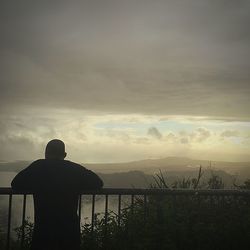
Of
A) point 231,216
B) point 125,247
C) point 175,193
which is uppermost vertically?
point 175,193

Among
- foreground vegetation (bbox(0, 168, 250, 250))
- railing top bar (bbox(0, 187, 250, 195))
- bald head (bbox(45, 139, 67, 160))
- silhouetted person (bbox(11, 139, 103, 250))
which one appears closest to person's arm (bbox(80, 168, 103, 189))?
silhouetted person (bbox(11, 139, 103, 250))

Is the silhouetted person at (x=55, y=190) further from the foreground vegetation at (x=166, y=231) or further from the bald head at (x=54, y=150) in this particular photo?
the foreground vegetation at (x=166, y=231)

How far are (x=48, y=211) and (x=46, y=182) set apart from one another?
1.16 ft

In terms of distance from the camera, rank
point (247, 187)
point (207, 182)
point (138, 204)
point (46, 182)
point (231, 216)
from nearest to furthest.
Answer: point (46, 182), point (231, 216), point (138, 204), point (247, 187), point (207, 182)

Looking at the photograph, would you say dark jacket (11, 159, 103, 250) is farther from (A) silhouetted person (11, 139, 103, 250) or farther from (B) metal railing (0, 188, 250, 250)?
(B) metal railing (0, 188, 250, 250)

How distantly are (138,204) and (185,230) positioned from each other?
2.94 metres

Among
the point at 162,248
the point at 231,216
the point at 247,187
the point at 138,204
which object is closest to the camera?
the point at 162,248

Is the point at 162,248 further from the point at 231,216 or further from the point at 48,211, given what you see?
the point at 48,211

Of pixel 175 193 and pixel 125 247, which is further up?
pixel 175 193

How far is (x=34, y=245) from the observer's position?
427 centimetres

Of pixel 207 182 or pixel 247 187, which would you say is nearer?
pixel 247 187

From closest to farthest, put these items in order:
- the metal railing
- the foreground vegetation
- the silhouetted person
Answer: the silhouetted person, the metal railing, the foreground vegetation

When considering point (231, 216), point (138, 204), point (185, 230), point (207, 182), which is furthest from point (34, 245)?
point (207, 182)

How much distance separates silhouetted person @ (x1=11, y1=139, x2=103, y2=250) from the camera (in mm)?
4125
